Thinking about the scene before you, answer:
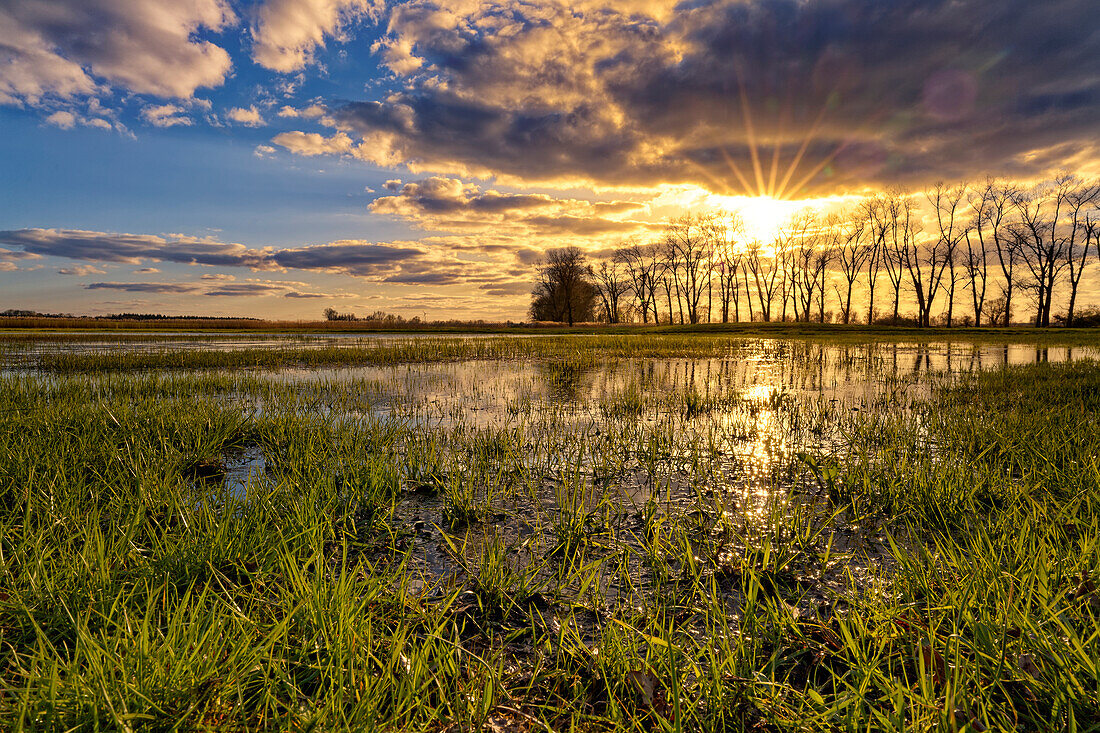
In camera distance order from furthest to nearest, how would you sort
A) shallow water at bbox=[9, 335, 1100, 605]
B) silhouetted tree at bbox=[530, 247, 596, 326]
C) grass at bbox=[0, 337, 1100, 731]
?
1. silhouetted tree at bbox=[530, 247, 596, 326]
2. shallow water at bbox=[9, 335, 1100, 605]
3. grass at bbox=[0, 337, 1100, 731]

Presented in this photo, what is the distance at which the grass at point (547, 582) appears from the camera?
5.47 feet

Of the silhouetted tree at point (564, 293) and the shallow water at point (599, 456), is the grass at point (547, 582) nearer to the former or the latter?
the shallow water at point (599, 456)

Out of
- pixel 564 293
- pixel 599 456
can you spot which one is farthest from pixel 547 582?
pixel 564 293

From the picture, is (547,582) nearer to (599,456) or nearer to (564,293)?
(599,456)

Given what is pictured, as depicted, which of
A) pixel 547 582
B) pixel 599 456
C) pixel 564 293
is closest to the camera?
pixel 547 582

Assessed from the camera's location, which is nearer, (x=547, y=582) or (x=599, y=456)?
(x=547, y=582)

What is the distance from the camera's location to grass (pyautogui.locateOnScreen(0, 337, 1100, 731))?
1.67 metres

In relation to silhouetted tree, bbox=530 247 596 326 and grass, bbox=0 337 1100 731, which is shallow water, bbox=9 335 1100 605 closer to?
grass, bbox=0 337 1100 731

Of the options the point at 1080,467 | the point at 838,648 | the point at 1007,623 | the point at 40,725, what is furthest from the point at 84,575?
the point at 1080,467

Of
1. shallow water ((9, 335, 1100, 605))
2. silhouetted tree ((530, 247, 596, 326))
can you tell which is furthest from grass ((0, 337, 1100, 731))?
silhouetted tree ((530, 247, 596, 326))

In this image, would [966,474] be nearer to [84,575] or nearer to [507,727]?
[507,727]

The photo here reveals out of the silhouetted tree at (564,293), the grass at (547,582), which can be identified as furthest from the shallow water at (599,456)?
the silhouetted tree at (564,293)

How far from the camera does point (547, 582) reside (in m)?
2.57

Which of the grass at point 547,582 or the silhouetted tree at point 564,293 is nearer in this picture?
the grass at point 547,582
